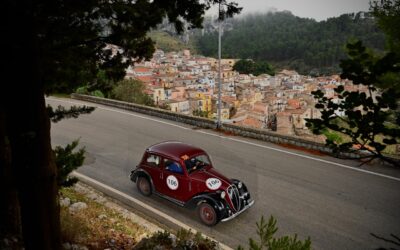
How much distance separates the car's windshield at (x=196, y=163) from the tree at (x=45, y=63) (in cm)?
279

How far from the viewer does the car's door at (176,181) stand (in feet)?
26.2

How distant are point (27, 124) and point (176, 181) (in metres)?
4.98

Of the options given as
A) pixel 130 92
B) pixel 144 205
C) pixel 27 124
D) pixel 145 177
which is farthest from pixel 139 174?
pixel 130 92

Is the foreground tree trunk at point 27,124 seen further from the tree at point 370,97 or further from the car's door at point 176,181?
the car's door at point 176,181

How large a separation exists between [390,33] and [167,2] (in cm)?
363

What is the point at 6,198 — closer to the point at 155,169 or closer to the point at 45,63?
the point at 45,63

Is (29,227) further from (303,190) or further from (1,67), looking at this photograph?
(303,190)

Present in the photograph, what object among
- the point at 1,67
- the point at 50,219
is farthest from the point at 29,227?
the point at 1,67

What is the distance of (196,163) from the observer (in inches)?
329

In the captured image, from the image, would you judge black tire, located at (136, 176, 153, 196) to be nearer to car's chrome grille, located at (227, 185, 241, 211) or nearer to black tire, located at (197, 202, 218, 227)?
black tire, located at (197, 202, 218, 227)

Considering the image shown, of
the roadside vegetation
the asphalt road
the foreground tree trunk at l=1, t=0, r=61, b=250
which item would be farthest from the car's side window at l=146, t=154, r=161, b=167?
the foreground tree trunk at l=1, t=0, r=61, b=250

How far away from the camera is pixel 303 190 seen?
9.28 meters

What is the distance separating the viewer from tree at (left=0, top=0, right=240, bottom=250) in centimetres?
350

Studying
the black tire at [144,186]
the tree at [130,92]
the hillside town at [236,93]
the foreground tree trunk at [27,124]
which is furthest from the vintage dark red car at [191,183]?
the hillside town at [236,93]
